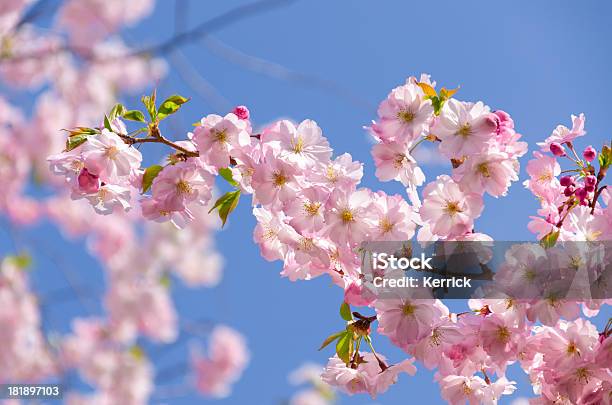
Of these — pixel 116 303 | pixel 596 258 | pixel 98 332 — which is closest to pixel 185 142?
pixel 596 258

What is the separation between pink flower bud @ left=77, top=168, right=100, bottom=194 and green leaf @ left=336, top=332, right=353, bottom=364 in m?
0.64

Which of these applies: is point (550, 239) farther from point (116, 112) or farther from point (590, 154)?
point (116, 112)

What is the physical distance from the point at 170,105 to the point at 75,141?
22 centimetres

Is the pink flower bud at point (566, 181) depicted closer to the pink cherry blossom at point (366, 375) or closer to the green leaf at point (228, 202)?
the pink cherry blossom at point (366, 375)

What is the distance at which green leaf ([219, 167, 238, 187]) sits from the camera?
4.85 ft

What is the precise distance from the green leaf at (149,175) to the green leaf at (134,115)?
11cm

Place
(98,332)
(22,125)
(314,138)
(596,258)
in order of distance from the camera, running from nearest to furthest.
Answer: (596,258)
(314,138)
(22,125)
(98,332)

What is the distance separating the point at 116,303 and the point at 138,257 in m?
0.73

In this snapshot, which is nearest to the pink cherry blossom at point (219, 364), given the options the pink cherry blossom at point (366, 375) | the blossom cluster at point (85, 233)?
the blossom cluster at point (85, 233)

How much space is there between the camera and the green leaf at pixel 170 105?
1.47m

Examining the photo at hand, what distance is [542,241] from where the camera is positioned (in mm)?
1368

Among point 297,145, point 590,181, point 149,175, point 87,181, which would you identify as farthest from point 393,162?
point 87,181

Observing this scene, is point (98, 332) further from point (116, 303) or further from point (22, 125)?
point (22, 125)

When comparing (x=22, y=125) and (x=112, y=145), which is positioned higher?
(x=22, y=125)
